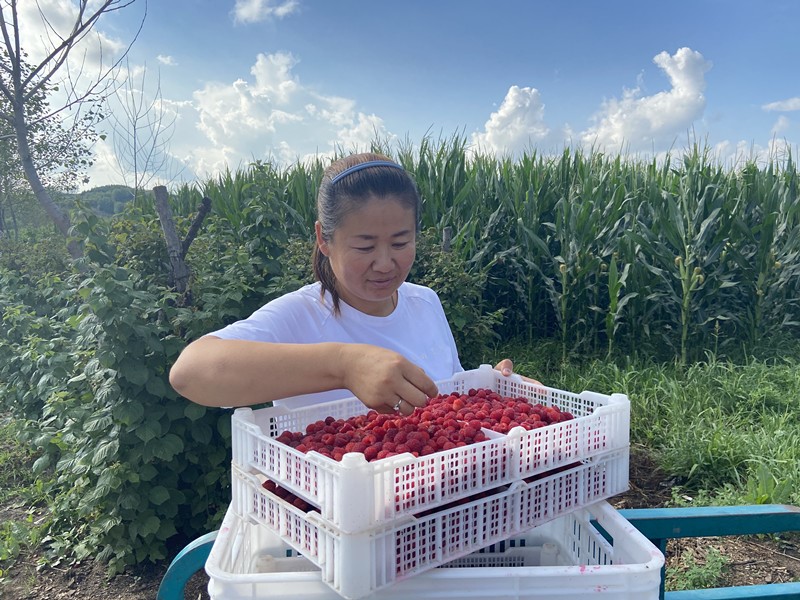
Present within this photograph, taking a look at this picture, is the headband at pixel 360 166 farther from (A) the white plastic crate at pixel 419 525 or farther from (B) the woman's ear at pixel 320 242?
(A) the white plastic crate at pixel 419 525

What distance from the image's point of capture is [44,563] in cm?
283

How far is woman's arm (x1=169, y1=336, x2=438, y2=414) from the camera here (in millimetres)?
1001

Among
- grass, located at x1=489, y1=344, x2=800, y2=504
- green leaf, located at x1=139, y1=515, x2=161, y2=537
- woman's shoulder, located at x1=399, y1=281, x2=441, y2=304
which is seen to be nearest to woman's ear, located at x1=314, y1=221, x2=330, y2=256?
woman's shoulder, located at x1=399, y1=281, x2=441, y2=304

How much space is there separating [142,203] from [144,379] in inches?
261

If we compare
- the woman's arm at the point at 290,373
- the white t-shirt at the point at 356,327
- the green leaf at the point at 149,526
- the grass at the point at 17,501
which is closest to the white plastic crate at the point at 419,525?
the woman's arm at the point at 290,373

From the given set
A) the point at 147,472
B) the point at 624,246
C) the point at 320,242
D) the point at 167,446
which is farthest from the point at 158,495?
the point at 624,246

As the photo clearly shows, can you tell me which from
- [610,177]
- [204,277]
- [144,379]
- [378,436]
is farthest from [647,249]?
[378,436]

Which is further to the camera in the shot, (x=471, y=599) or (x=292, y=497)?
(x=292, y=497)

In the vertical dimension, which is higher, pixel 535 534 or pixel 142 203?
pixel 142 203

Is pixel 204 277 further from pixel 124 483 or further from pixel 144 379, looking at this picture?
pixel 124 483

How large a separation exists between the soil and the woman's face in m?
1.90

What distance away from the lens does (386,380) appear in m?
0.98

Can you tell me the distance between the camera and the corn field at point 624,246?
5074 millimetres

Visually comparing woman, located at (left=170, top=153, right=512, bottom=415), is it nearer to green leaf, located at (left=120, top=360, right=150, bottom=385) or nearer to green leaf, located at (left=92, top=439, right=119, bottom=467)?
green leaf, located at (left=120, top=360, right=150, bottom=385)
